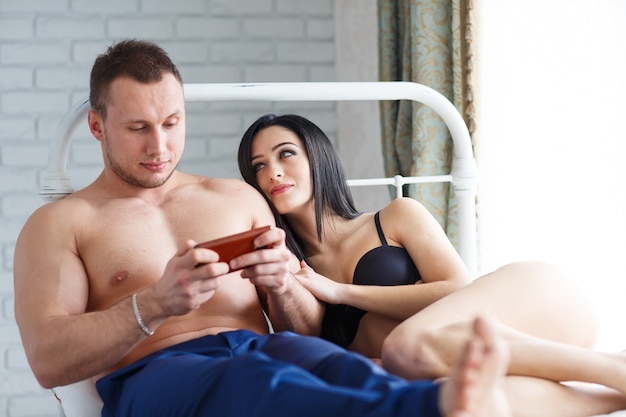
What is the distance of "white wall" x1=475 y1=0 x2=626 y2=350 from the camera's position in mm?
2295

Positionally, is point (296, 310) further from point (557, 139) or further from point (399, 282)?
point (557, 139)

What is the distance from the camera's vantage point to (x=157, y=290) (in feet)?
4.95

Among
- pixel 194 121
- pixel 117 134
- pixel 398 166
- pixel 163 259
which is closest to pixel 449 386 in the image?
pixel 163 259

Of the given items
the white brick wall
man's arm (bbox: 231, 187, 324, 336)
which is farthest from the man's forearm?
the white brick wall

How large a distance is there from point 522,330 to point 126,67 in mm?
961

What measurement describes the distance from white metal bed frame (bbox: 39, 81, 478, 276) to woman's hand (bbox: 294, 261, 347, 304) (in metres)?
0.49

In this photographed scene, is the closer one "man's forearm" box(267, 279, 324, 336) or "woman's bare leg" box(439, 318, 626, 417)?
"woman's bare leg" box(439, 318, 626, 417)

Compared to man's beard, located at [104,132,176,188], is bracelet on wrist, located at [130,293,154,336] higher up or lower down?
lower down

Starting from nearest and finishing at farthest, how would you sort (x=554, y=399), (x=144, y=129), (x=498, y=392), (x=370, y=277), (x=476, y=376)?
(x=476, y=376) → (x=498, y=392) → (x=554, y=399) → (x=144, y=129) → (x=370, y=277)

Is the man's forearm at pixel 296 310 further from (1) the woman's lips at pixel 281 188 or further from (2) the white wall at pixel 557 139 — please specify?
(2) the white wall at pixel 557 139

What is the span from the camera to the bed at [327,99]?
1985 mm

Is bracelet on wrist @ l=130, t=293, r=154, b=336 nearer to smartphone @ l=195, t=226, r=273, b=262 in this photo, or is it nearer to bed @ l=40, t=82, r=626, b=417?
smartphone @ l=195, t=226, r=273, b=262

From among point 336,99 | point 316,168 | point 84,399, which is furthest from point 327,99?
point 84,399

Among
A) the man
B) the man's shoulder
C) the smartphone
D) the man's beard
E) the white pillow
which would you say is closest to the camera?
the man
